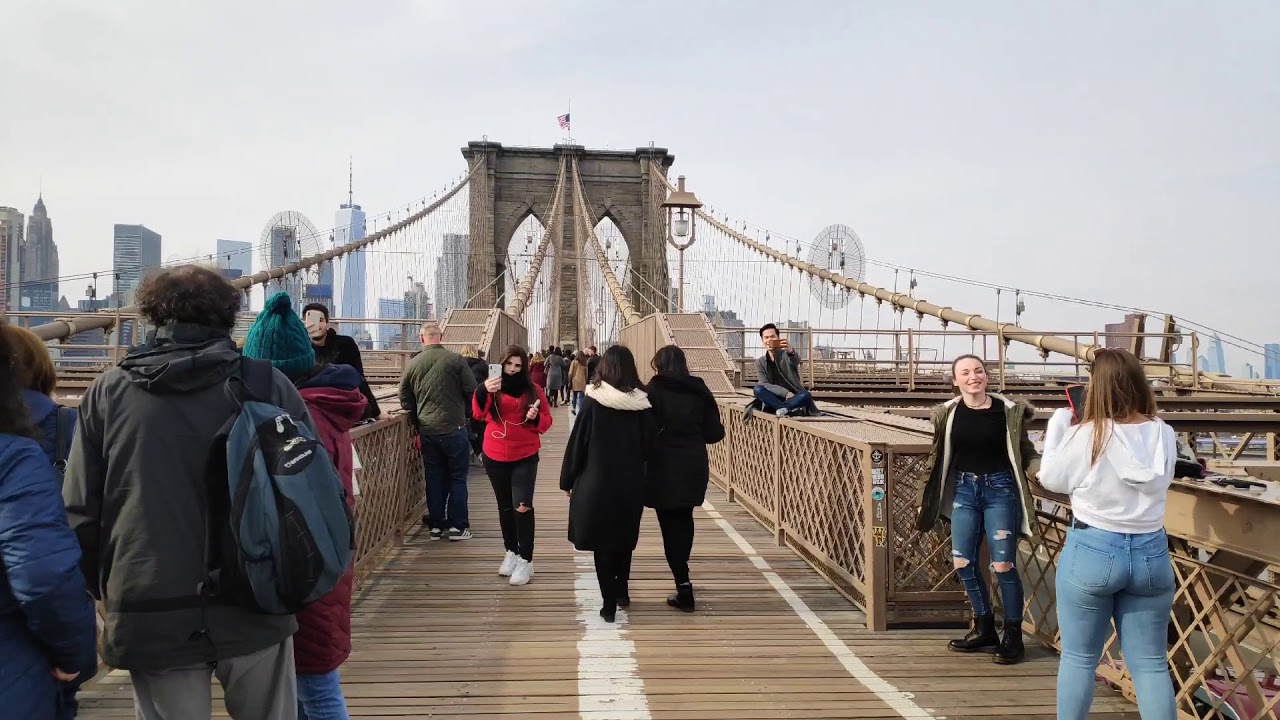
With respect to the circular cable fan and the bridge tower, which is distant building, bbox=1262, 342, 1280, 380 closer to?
the circular cable fan

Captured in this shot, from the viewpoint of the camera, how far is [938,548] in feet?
14.2

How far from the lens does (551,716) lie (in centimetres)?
323

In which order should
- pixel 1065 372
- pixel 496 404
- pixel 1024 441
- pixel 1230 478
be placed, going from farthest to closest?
pixel 1065 372
pixel 496 404
pixel 1024 441
pixel 1230 478

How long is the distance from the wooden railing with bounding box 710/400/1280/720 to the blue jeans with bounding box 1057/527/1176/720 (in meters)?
0.45

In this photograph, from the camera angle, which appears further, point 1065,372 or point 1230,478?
point 1065,372

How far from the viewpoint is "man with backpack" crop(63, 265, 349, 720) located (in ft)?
6.03

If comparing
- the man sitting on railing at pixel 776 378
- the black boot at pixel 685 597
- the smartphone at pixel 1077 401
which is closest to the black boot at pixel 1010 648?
the smartphone at pixel 1077 401

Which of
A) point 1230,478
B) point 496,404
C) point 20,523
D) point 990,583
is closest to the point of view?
point 20,523

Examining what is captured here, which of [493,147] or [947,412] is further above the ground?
[493,147]

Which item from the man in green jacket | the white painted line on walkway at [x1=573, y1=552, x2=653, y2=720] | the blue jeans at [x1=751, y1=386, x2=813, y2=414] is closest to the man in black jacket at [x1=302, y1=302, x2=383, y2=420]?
the man in green jacket

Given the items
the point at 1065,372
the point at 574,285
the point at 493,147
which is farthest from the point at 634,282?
the point at 1065,372

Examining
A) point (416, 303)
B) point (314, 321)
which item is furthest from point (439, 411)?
Result: point (416, 303)

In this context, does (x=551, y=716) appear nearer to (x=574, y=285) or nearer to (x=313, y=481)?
(x=313, y=481)

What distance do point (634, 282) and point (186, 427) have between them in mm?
35345
